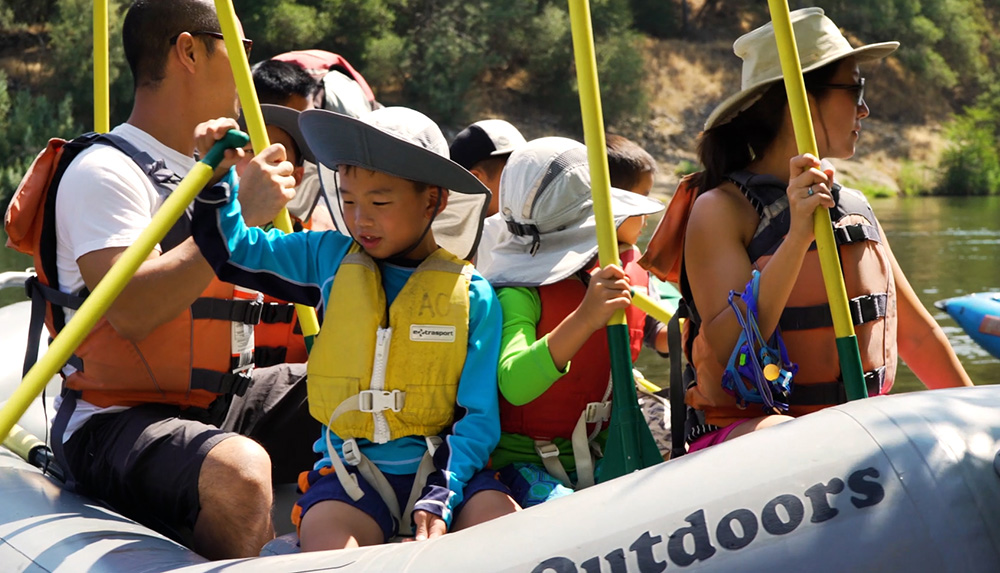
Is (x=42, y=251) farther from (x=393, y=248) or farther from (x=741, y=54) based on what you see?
(x=741, y=54)

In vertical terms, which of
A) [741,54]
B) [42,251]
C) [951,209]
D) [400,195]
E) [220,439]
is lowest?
[951,209]

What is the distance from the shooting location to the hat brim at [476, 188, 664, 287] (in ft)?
7.75

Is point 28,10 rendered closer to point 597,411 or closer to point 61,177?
point 61,177

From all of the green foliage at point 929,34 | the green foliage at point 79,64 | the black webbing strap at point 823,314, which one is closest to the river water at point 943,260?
the black webbing strap at point 823,314

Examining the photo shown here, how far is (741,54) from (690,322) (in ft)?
1.91

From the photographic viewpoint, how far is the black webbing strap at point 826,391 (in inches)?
89.4

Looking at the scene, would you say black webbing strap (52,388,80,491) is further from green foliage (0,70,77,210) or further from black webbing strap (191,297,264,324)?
green foliage (0,70,77,210)

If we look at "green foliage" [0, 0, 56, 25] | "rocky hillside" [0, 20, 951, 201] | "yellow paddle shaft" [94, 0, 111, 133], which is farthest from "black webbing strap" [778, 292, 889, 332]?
"green foliage" [0, 0, 56, 25]

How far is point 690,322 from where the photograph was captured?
2459 millimetres

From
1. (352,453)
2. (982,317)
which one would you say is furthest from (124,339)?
(982,317)

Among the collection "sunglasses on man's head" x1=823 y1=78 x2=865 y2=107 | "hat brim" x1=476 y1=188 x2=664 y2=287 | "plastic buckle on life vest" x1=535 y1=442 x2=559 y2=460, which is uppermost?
"sunglasses on man's head" x1=823 y1=78 x2=865 y2=107

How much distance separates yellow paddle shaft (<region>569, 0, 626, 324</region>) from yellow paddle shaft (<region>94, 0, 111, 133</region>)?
125 cm

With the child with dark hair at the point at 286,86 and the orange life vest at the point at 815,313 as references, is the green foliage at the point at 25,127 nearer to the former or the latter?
the child with dark hair at the point at 286,86

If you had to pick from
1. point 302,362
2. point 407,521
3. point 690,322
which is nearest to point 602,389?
point 690,322
